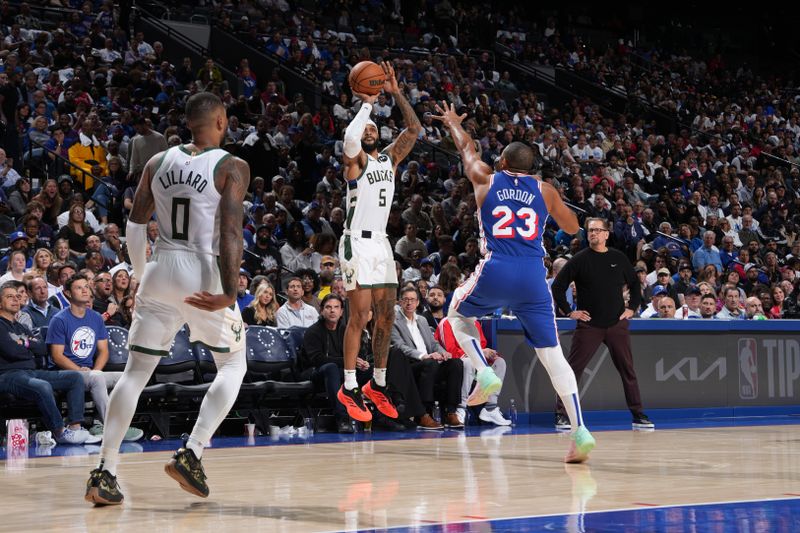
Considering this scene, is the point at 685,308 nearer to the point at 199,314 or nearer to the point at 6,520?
the point at 199,314

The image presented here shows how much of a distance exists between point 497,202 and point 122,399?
3.40 m

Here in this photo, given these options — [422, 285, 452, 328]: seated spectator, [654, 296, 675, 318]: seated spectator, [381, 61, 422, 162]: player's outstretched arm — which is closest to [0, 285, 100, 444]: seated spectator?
[381, 61, 422, 162]: player's outstretched arm

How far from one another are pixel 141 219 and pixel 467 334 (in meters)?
3.32

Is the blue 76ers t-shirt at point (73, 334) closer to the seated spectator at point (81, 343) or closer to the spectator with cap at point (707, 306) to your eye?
the seated spectator at point (81, 343)

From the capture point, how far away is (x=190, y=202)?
19.1 ft

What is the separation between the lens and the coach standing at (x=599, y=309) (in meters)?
11.8

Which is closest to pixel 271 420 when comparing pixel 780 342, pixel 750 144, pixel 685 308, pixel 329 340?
pixel 329 340

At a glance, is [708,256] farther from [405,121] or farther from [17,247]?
[17,247]

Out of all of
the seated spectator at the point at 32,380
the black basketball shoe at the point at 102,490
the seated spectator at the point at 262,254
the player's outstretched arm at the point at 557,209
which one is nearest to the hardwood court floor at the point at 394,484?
the black basketball shoe at the point at 102,490

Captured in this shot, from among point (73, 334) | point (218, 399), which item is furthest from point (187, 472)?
point (73, 334)

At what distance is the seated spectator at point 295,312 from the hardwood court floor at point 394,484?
288cm

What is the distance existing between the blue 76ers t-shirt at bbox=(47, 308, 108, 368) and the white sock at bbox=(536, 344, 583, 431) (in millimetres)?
4552

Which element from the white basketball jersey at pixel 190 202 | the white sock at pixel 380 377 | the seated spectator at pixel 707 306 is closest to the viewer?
the white basketball jersey at pixel 190 202

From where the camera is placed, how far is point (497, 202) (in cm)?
809
